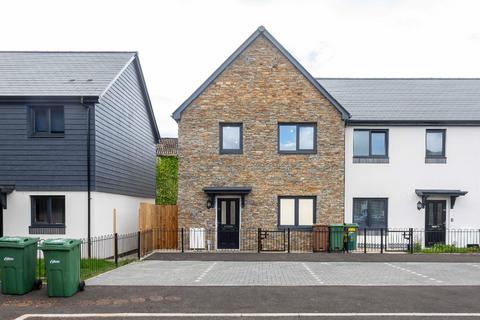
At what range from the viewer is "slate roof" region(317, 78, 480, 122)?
21.2 meters

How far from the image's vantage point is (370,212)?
2106 centimetres

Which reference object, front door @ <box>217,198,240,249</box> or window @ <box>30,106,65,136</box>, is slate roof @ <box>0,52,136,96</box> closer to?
window @ <box>30,106,65,136</box>

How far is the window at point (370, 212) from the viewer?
20984 mm

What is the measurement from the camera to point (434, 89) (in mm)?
23812

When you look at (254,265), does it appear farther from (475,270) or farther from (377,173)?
(377,173)

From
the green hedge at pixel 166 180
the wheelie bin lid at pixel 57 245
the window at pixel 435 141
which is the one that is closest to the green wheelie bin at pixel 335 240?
the window at pixel 435 141

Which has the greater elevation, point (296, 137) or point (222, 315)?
point (296, 137)

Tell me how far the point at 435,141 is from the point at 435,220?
11.8 feet

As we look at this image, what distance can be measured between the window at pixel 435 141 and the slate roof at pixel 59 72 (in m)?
14.2

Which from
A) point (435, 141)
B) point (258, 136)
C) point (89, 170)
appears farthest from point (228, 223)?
point (435, 141)

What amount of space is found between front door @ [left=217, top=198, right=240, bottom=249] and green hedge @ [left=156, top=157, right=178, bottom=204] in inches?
543

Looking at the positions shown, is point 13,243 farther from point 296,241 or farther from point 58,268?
point 296,241

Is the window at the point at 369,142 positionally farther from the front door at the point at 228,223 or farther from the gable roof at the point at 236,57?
the front door at the point at 228,223

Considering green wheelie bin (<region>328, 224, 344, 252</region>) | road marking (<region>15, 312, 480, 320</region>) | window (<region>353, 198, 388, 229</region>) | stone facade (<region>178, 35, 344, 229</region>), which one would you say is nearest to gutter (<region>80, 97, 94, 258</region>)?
stone facade (<region>178, 35, 344, 229</region>)
